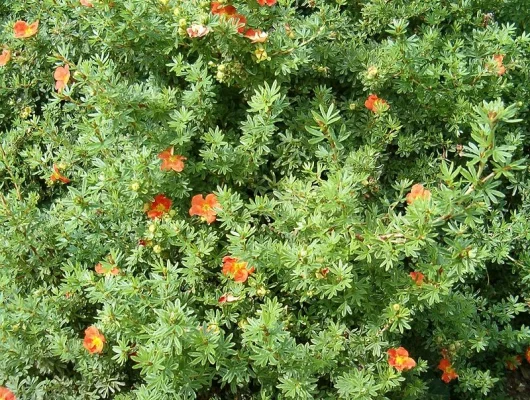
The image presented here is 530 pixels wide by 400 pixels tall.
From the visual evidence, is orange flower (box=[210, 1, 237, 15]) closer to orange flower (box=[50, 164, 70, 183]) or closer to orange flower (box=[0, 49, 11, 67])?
orange flower (box=[50, 164, 70, 183])

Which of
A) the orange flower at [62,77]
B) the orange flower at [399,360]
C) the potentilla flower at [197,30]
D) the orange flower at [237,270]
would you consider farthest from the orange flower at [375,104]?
the orange flower at [62,77]

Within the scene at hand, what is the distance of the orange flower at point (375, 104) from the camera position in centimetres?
264

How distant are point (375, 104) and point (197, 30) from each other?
766 millimetres

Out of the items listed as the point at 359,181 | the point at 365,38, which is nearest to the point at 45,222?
the point at 359,181

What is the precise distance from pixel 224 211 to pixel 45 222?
868 mm

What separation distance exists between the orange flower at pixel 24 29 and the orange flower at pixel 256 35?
1.06 m

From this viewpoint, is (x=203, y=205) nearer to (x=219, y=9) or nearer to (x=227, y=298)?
(x=227, y=298)

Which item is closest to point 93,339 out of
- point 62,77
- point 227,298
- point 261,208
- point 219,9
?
point 227,298

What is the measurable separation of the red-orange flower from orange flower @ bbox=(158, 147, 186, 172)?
5.1 inches

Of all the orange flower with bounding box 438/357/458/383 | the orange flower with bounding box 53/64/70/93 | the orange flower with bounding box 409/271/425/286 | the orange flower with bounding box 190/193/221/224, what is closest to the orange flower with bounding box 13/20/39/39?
the orange flower with bounding box 53/64/70/93

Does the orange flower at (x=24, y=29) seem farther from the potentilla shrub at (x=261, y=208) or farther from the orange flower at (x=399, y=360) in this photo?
the orange flower at (x=399, y=360)

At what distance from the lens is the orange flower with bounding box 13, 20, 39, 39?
2.93 meters

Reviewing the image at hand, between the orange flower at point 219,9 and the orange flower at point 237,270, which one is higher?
the orange flower at point 219,9

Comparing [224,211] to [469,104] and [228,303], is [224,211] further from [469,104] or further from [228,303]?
[469,104]
